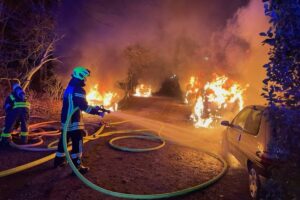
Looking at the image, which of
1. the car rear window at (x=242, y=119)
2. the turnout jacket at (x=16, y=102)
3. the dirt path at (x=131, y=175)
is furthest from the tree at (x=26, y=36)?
the car rear window at (x=242, y=119)

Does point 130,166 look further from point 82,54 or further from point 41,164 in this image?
point 82,54

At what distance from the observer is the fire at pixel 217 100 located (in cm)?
1279

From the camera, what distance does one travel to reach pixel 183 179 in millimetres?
5387

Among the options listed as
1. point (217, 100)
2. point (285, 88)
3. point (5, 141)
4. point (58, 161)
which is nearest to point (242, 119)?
point (285, 88)

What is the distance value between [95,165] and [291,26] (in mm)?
4652

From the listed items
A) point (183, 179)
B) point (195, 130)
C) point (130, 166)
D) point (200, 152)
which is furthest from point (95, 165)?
point (195, 130)

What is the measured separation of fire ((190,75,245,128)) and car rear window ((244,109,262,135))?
6758mm

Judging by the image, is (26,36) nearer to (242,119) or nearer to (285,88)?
(242,119)

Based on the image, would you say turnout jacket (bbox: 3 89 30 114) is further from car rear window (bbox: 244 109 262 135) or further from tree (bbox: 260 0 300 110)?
tree (bbox: 260 0 300 110)

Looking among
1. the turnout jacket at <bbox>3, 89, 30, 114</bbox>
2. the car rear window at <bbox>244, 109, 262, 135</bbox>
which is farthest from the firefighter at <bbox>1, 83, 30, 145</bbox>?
the car rear window at <bbox>244, 109, 262, 135</bbox>

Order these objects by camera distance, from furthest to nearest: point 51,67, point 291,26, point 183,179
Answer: point 51,67 < point 183,179 < point 291,26

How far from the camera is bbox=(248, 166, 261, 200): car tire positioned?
4.52 meters

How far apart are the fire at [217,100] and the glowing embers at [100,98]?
4.87m

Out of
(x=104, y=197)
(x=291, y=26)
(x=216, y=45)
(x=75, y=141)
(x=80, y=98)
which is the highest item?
(x=216, y=45)
